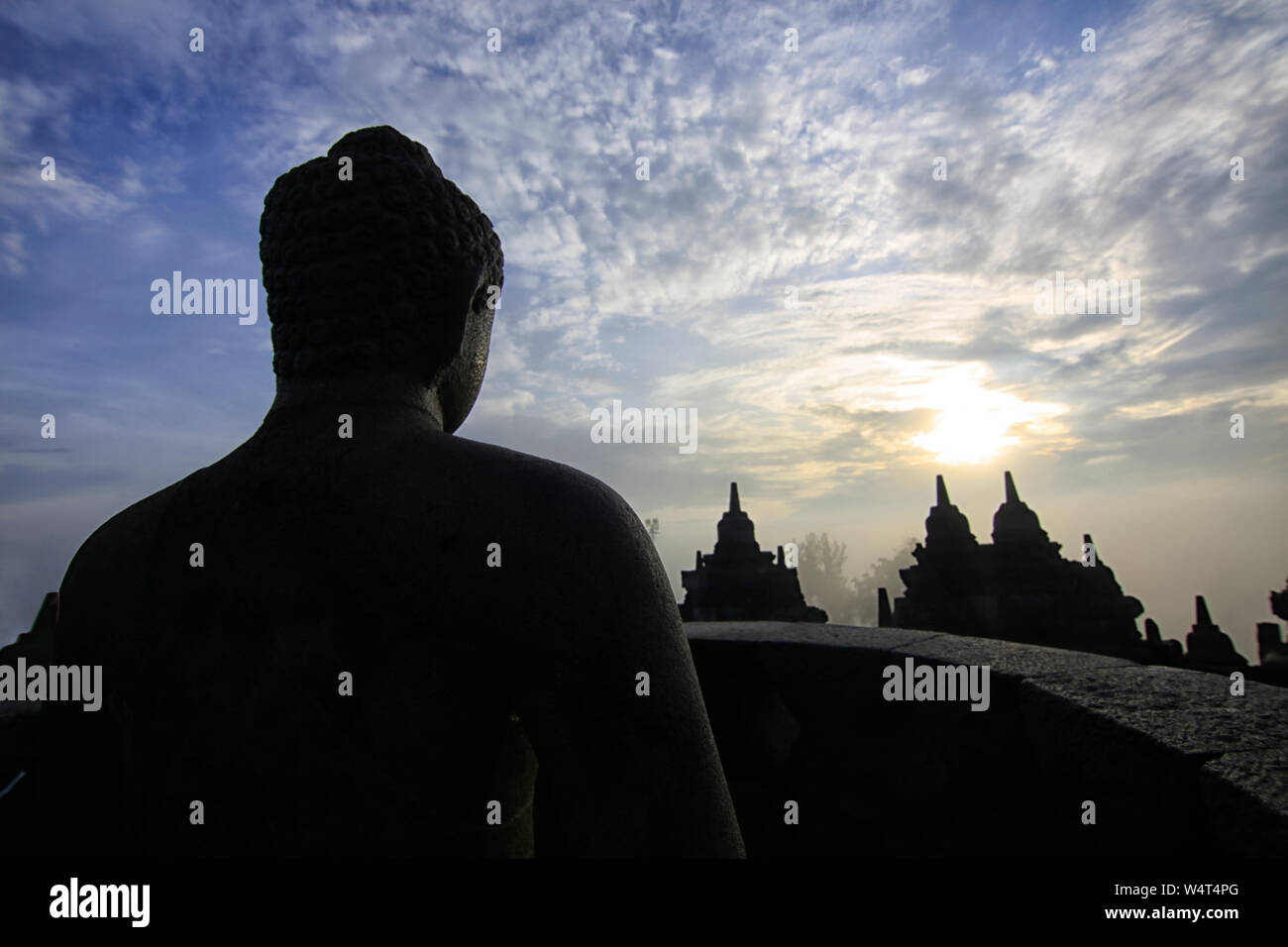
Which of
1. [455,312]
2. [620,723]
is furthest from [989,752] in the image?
[455,312]

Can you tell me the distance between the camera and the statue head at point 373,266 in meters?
1.67

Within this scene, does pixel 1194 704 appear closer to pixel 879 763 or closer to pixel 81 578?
pixel 879 763

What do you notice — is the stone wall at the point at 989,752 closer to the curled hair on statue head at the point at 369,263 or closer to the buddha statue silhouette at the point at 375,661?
the buddha statue silhouette at the point at 375,661

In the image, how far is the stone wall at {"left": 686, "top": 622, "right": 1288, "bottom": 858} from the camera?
1.60 m

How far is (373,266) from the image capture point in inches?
66.1

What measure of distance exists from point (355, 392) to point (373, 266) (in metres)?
0.32

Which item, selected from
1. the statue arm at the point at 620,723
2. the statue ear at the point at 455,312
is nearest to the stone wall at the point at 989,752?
the statue arm at the point at 620,723

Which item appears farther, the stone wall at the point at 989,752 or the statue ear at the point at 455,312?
the statue ear at the point at 455,312

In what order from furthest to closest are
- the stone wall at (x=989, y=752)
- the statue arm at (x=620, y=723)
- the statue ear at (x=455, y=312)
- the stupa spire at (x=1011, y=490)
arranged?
the stupa spire at (x=1011, y=490) → the statue ear at (x=455, y=312) → the stone wall at (x=989, y=752) → the statue arm at (x=620, y=723)

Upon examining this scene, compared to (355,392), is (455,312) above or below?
above

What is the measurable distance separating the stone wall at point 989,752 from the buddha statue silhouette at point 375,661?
3.89 feet

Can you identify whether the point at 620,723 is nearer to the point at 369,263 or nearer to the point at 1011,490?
the point at 369,263
